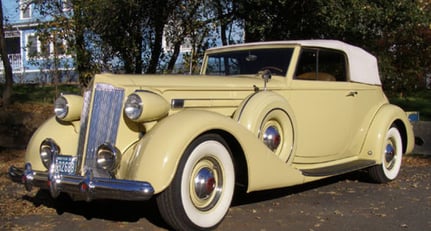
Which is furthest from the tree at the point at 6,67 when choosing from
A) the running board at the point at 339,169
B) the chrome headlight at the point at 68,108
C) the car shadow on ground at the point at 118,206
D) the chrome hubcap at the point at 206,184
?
the chrome hubcap at the point at 206,184

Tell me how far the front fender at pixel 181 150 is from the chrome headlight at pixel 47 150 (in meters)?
0.88

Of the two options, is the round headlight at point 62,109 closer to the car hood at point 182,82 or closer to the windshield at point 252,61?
the car hood at point 182,82

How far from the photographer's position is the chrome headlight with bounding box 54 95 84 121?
16.6ft

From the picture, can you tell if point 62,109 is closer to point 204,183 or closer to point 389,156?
point 204,183

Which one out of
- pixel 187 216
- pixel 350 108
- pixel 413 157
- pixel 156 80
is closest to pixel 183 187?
pixel 187 216

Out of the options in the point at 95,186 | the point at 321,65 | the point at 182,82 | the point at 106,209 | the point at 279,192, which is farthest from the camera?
the point at 321,65

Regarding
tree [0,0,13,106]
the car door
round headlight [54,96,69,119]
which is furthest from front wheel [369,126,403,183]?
tree [0,0,13,106]

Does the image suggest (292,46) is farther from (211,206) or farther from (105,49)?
(105,49)

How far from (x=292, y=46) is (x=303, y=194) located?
174cm

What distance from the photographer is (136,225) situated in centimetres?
474

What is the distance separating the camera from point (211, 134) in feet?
14.9

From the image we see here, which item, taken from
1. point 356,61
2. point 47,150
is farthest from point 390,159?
point 47,150

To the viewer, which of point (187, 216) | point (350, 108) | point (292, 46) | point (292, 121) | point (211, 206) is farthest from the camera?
Result: point (350, 108)

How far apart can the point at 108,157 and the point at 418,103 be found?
42.5ft
